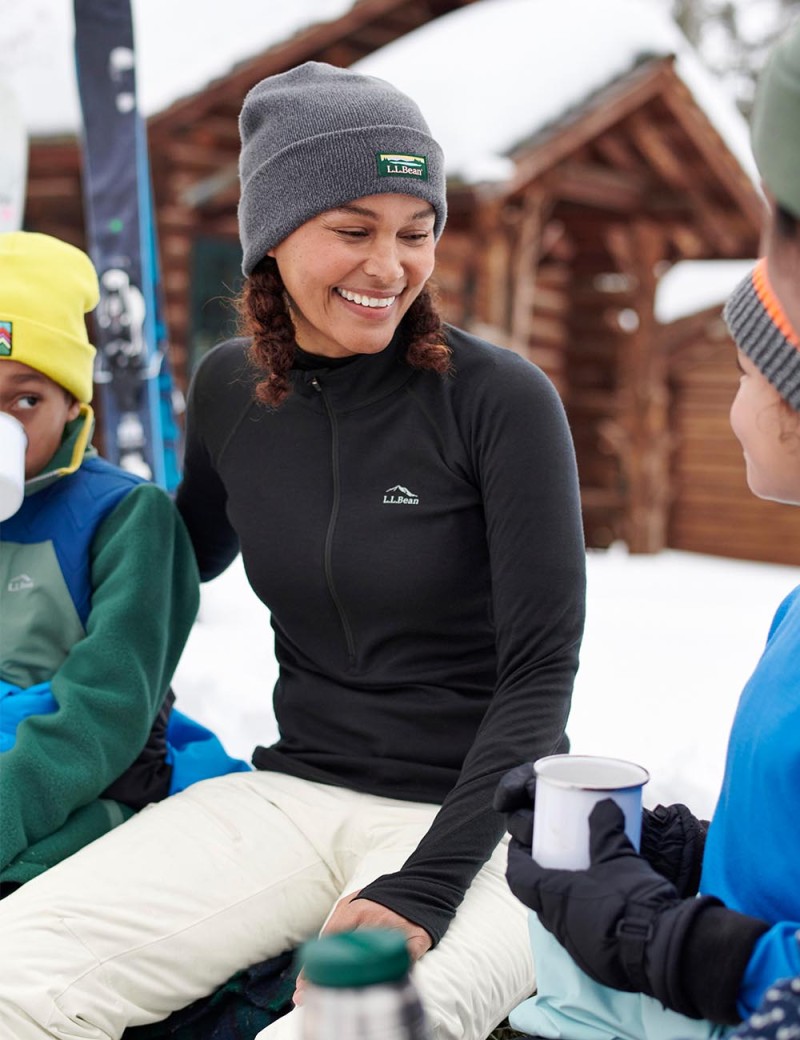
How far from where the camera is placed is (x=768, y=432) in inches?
52.7

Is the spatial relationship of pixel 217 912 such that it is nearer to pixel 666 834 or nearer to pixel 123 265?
pixel 666 834

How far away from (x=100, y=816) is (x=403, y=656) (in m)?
0.66

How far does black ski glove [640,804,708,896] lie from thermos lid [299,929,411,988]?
0.76 m

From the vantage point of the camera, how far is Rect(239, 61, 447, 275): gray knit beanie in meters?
2.06

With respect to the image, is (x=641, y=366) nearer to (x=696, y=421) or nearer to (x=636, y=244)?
(x=636, y=244)

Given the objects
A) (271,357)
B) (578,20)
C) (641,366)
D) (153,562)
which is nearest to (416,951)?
(153,562)

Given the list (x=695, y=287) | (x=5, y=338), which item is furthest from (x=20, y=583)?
(x=695, y=287)

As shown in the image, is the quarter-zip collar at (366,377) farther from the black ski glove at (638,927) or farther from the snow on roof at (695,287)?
the snow on roof at (695,287)

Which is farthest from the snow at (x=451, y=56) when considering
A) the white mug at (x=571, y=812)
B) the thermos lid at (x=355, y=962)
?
the thermos lid at (x=355, y=962)

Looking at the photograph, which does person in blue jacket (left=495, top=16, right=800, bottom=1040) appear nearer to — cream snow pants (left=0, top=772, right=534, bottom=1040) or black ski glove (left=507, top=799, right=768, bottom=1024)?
black ski glove (left=507, top=799, right=768, bottom=1024)

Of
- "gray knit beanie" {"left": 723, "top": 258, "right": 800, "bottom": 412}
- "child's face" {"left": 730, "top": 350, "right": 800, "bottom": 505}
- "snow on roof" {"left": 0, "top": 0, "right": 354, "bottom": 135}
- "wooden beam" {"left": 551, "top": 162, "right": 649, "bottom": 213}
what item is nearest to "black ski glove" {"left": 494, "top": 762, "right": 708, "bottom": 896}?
"child's face" {"left": 730, "top": 350, "right": 800, "bottom": 505}

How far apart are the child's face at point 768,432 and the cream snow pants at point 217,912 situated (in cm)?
85

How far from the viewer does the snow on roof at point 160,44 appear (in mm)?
9133

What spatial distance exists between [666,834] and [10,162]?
408 centimetres
